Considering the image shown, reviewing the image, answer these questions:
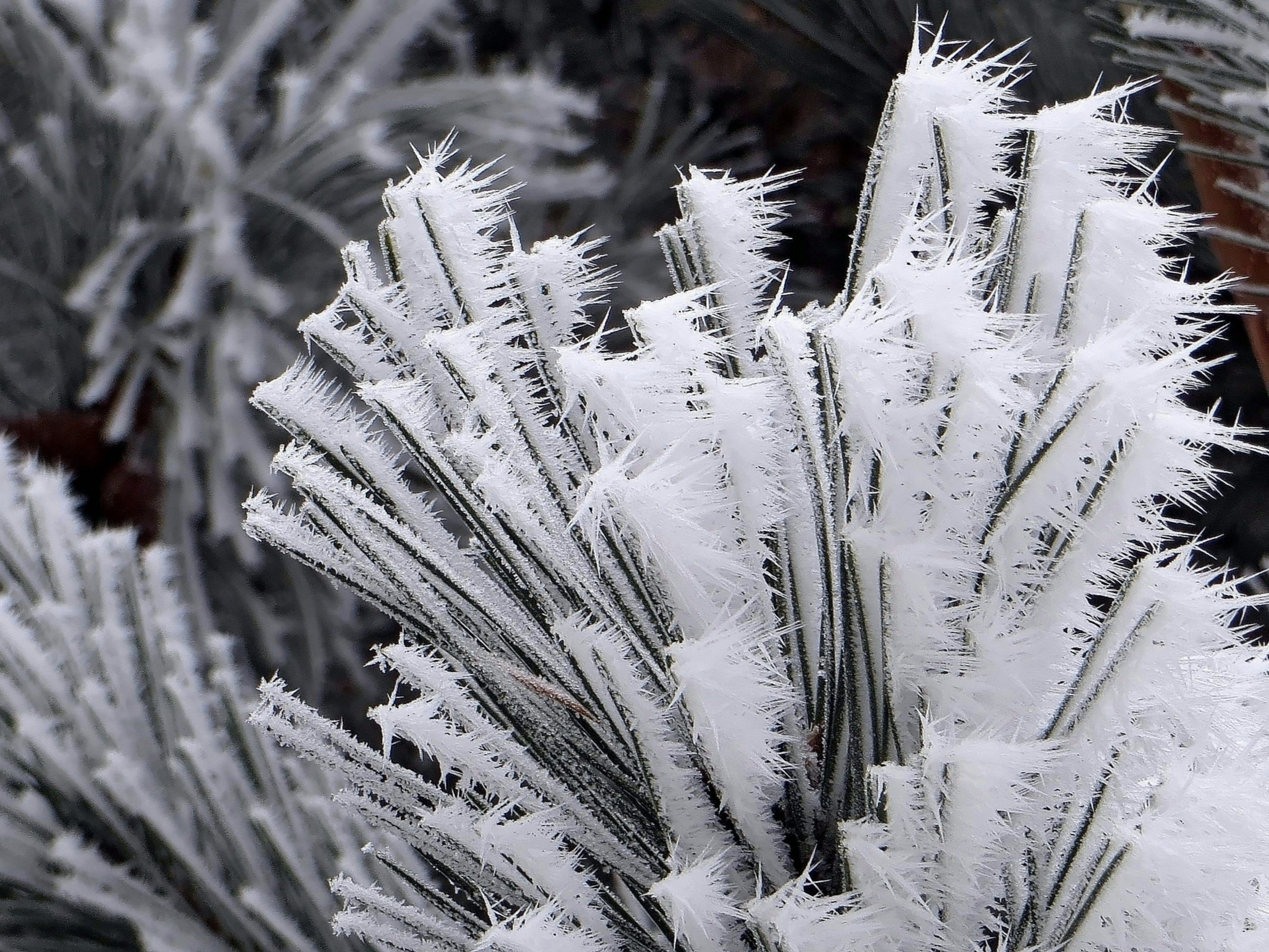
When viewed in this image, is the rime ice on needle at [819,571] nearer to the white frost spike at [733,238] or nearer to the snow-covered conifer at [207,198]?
the white frost spike at [733,238]

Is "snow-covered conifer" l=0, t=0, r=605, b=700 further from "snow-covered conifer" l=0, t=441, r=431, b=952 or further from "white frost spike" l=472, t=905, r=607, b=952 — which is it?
"white frost spike" l=472, t=905, r=607, b=952

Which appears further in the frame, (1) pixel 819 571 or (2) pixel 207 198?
(2) pixel 207 198

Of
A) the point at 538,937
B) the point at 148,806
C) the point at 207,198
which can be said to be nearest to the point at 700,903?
the point at 538,937

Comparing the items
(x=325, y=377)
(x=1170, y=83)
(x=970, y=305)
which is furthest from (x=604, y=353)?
(x=325, y=377)

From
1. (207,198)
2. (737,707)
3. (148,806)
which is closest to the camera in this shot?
(737,707)

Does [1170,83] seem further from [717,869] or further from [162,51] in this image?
[162,51]

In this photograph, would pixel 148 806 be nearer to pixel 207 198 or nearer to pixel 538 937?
pixel 538 937

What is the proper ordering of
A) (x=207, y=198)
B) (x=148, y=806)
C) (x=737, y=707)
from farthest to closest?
(x=207, y=198), (x=148, y=806), (x=737, y=707)
